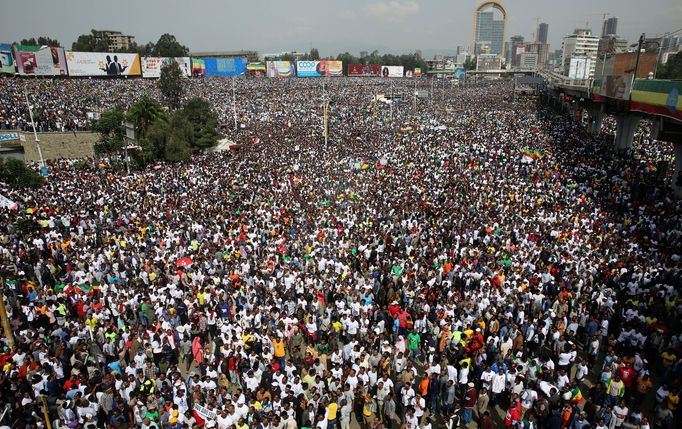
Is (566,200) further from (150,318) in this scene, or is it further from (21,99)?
(21,99)

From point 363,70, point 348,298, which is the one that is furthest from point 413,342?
point 363,70

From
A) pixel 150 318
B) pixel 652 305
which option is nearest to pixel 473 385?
pixel 652 305

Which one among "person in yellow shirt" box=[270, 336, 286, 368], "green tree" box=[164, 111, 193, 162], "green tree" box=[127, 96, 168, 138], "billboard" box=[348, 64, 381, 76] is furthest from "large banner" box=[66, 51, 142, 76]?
"person in yellow shirt" box=[270, 336, 286, 368]

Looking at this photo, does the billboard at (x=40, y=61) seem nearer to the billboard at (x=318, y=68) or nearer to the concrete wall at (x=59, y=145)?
the concrete wall at (x=59, y=145)

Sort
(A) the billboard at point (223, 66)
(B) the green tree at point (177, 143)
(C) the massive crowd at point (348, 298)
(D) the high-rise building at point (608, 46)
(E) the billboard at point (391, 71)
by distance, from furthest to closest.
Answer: (E) the billboard at point (391, 71) → (A) the billboard at point (223, 66) → (D) the high-rise building at point (608, 46) → (B) the green tree at point (177, 143) → (C) the massive crowd at point (348, 298)

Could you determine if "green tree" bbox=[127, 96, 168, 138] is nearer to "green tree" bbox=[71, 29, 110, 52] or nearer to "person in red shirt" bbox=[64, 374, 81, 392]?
"person in red shirt" bbox=[64, 374, 81, 392]

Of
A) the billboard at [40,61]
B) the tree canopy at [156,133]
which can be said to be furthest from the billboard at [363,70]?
the tree canopy at [156,133]
